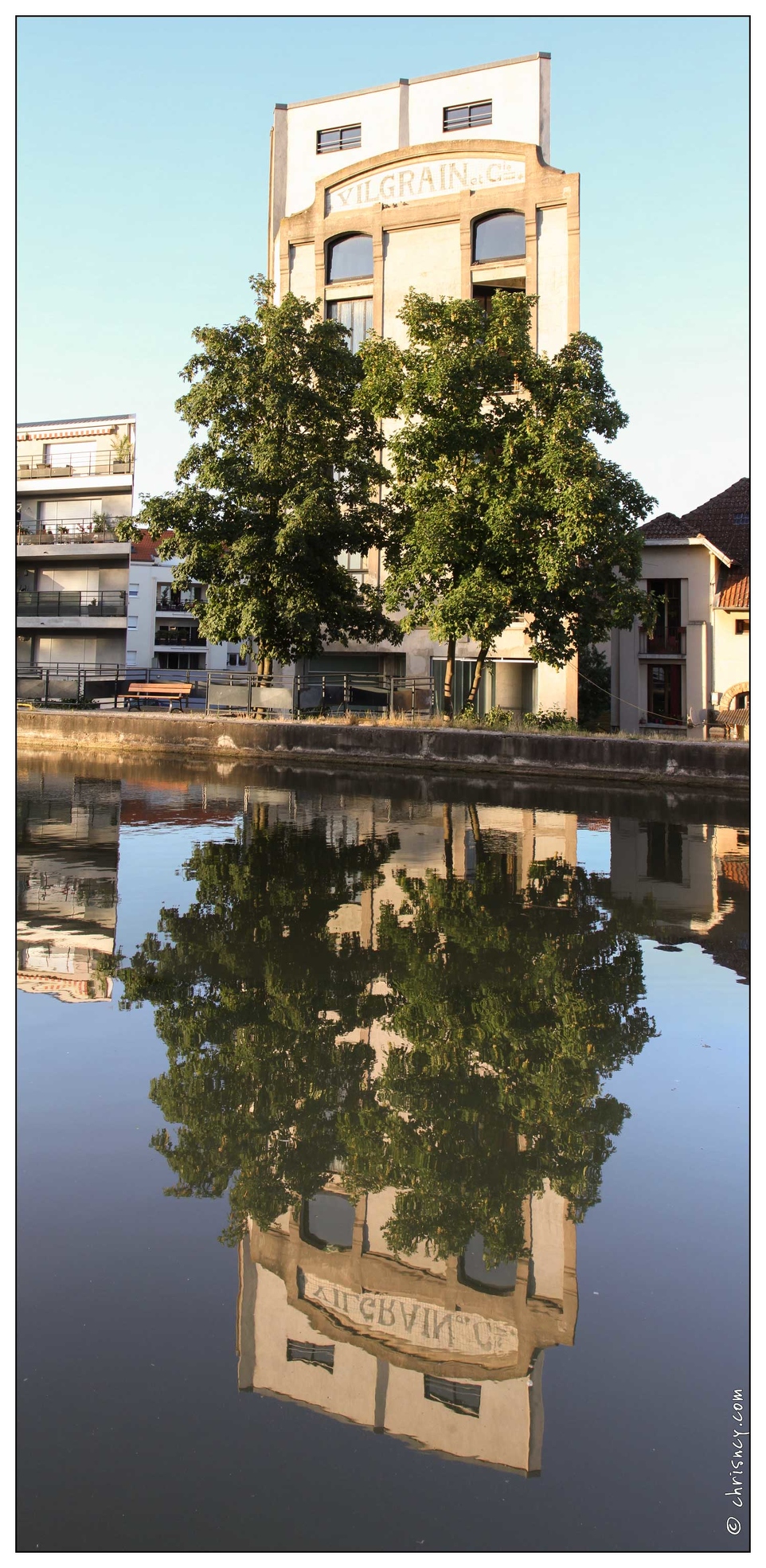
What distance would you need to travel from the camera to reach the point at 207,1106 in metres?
5.01

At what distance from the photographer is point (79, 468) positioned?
164ft

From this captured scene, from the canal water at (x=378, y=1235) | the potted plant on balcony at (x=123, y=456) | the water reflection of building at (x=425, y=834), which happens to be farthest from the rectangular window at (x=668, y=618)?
the canal water at (x=378, y=1235)

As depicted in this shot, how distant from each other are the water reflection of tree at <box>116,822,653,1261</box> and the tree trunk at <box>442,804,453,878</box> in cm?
193

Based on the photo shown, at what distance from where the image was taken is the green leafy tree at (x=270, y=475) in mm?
27484

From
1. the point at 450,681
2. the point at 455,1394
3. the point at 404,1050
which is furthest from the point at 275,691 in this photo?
the point at 455,1394

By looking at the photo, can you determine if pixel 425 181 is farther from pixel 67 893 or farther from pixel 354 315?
pixel 67 893

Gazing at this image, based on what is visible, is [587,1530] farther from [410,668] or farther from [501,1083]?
[410,668]

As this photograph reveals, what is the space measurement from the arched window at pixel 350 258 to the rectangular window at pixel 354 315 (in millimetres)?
710

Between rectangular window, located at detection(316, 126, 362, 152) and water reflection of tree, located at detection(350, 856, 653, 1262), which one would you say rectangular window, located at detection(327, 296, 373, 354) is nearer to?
rectangular window, located at detection(316, 126, 362, 152)

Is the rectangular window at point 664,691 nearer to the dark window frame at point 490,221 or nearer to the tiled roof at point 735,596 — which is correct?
the tiled roof at point 735,596

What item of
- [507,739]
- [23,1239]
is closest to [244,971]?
[23,1239]

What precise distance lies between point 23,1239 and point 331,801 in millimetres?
14032

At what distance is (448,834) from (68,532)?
3918 centimetres

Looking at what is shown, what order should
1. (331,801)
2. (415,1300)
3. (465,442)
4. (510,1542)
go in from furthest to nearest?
1. (465,442)
2. (331,801)
3. (415,1300)
4. (510,1542)
